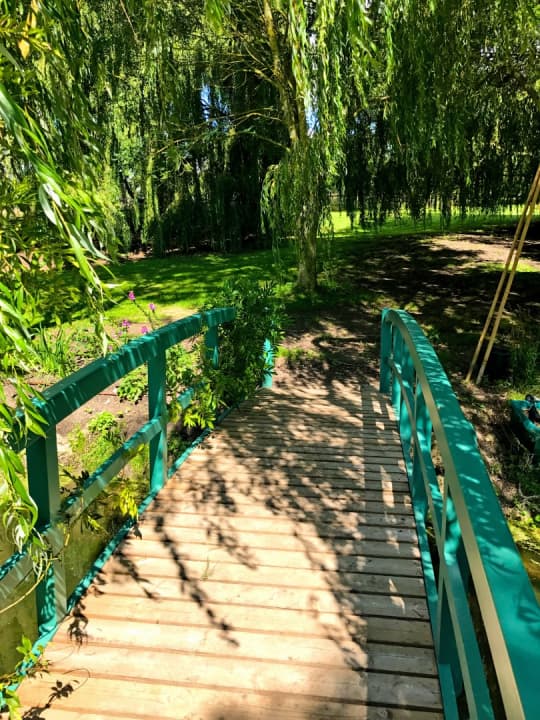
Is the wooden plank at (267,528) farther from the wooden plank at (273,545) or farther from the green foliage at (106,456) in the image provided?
the green foliage at (106,456)

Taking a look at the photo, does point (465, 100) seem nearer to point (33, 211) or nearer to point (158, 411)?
point (158, 411)

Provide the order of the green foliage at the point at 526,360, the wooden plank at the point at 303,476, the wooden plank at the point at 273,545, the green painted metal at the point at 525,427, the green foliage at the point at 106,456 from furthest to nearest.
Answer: the green foliage at the point at 526,360
the green painted metal at the point at 525,427
the green foliage at the point at 106,456
the wooden plank at the point at 303,476
the wooden plank at the point at 273,545

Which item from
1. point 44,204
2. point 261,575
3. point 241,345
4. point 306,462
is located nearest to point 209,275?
point 241,345

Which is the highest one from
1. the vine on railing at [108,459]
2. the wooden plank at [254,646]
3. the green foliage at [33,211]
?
the green foliage at [33,211]

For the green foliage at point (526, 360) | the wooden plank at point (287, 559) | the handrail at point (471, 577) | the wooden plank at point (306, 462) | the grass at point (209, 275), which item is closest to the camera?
the handrail at point (471, 577)

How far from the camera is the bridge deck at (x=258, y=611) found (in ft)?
7.00

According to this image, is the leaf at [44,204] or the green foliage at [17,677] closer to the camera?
the leaf at [44,204]

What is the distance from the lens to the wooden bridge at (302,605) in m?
1.57

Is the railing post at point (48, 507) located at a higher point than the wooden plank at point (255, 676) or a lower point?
higher

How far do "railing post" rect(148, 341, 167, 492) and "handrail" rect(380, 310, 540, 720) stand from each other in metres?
1.52

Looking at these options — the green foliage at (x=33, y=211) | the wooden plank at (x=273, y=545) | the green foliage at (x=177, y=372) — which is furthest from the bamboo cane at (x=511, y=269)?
the green foliage at (x=33, y=211)

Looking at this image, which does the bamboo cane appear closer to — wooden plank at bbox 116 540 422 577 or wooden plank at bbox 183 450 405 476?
wooden plank at bbox 183 450 405 476

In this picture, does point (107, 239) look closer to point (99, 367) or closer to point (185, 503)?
point (99, 367)

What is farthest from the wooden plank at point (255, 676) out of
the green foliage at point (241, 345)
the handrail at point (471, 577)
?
the green foliage at point (241, 345)
